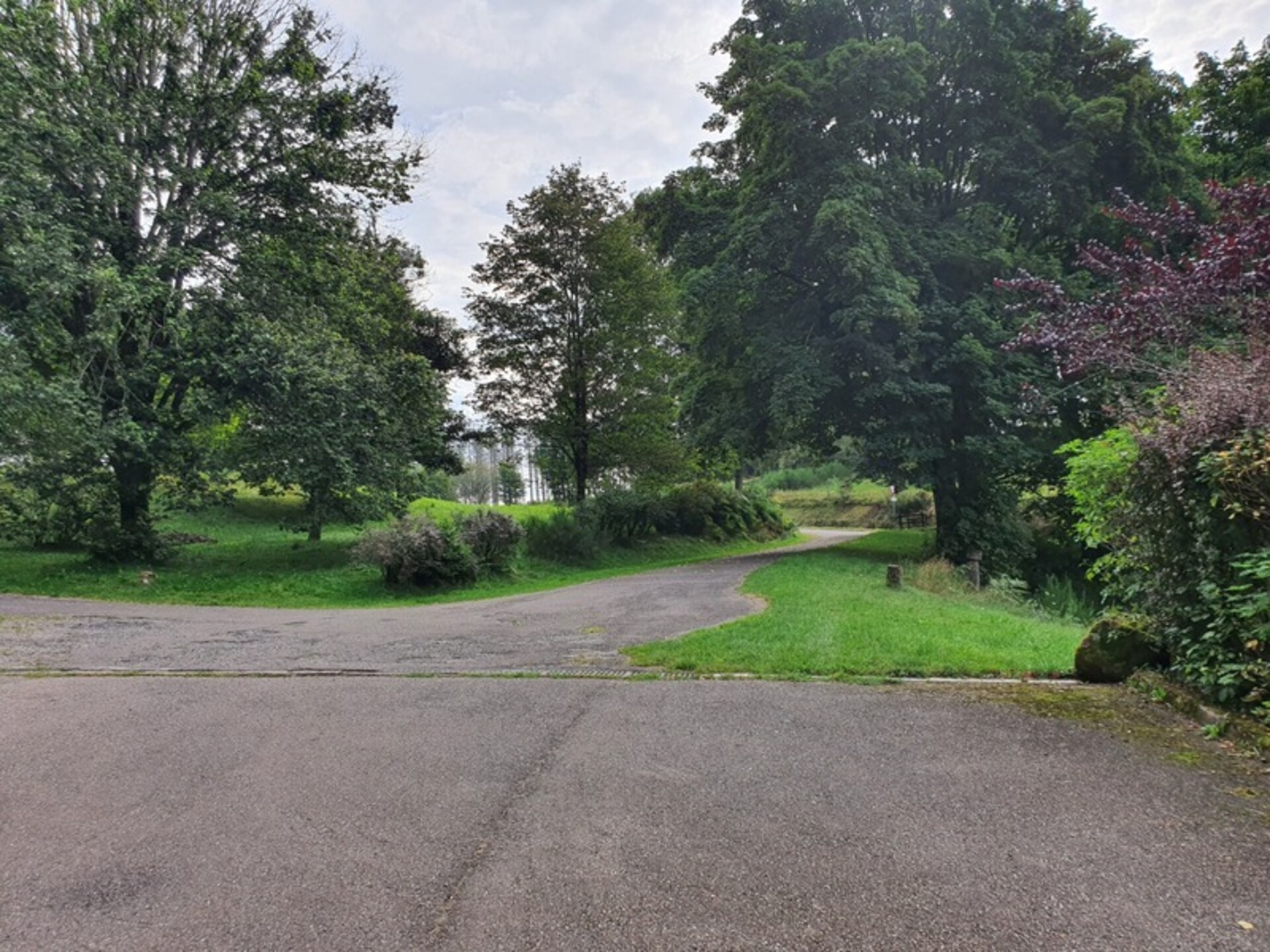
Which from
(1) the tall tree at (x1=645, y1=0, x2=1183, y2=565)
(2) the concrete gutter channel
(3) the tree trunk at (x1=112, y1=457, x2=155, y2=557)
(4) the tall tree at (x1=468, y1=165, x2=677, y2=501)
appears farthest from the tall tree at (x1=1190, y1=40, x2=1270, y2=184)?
(3) the tree trunk at (x1=112, y1=457, x2=155, y2=557)

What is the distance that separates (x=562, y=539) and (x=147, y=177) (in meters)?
12.1

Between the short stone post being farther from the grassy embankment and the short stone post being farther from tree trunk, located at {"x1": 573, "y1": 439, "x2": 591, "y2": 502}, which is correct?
the grassy embankment

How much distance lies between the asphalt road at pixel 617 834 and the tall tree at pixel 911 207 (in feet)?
39.3

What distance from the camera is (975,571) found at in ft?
44.7

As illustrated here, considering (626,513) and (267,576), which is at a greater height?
(626,513)

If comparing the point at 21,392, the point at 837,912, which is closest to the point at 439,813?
the point at 837,912

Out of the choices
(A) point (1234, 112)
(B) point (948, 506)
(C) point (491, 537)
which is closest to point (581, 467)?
(C) point (491, 537)

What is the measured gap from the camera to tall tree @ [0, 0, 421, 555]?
1127 cm

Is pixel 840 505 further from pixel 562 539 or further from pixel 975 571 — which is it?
pixel 975 571

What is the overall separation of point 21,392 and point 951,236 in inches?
750

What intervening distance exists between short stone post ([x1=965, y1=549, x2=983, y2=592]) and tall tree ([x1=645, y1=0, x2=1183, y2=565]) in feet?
6.20

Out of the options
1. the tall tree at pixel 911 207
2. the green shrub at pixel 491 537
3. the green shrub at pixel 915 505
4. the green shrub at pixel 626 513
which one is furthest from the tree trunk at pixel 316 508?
the green shrub at pixel 915 505

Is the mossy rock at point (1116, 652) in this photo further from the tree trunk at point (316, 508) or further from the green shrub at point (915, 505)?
the green shrub at point (915, 505)

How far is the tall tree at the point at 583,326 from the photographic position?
2045 centimetres
